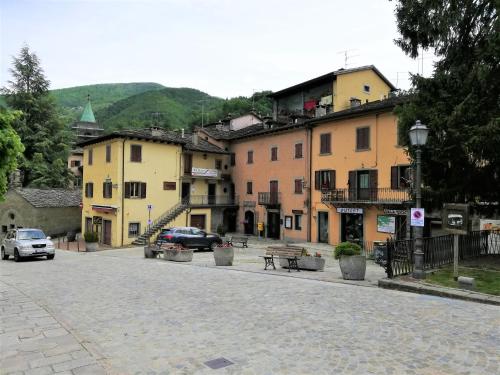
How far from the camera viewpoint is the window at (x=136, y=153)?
34281 mm

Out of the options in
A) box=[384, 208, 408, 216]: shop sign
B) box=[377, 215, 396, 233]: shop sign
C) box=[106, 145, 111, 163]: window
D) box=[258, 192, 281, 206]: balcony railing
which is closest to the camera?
box=[384, 208, 408, 216]: shop sign

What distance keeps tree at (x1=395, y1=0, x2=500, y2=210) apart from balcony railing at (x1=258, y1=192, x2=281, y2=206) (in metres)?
19.4

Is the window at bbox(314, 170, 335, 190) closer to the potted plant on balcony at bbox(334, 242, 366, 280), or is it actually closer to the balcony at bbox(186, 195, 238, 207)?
the balcony at bbox(186, 195, 238, 207)

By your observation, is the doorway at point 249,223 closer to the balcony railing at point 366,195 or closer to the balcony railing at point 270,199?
the balcony railing at point 270,199

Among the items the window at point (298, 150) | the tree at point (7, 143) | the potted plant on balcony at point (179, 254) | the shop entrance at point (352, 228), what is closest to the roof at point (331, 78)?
the window at point (298, 150)

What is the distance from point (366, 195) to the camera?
93.5ft

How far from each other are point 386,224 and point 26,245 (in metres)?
21.6

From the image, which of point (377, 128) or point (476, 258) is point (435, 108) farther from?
point (377, 128)

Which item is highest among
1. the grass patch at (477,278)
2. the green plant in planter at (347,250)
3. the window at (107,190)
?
the window at (107,190)

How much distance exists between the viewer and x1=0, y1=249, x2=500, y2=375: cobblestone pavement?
5.82m

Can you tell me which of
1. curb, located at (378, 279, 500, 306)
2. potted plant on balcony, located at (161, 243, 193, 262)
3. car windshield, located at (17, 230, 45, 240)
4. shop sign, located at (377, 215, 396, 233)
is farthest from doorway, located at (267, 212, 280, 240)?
curb, located at (378, 279, 500, 306)

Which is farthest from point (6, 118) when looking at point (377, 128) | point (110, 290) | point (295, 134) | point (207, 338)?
point (295, 134)

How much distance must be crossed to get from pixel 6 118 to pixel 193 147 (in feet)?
95.4

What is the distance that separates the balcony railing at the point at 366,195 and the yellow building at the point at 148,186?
12589mm
